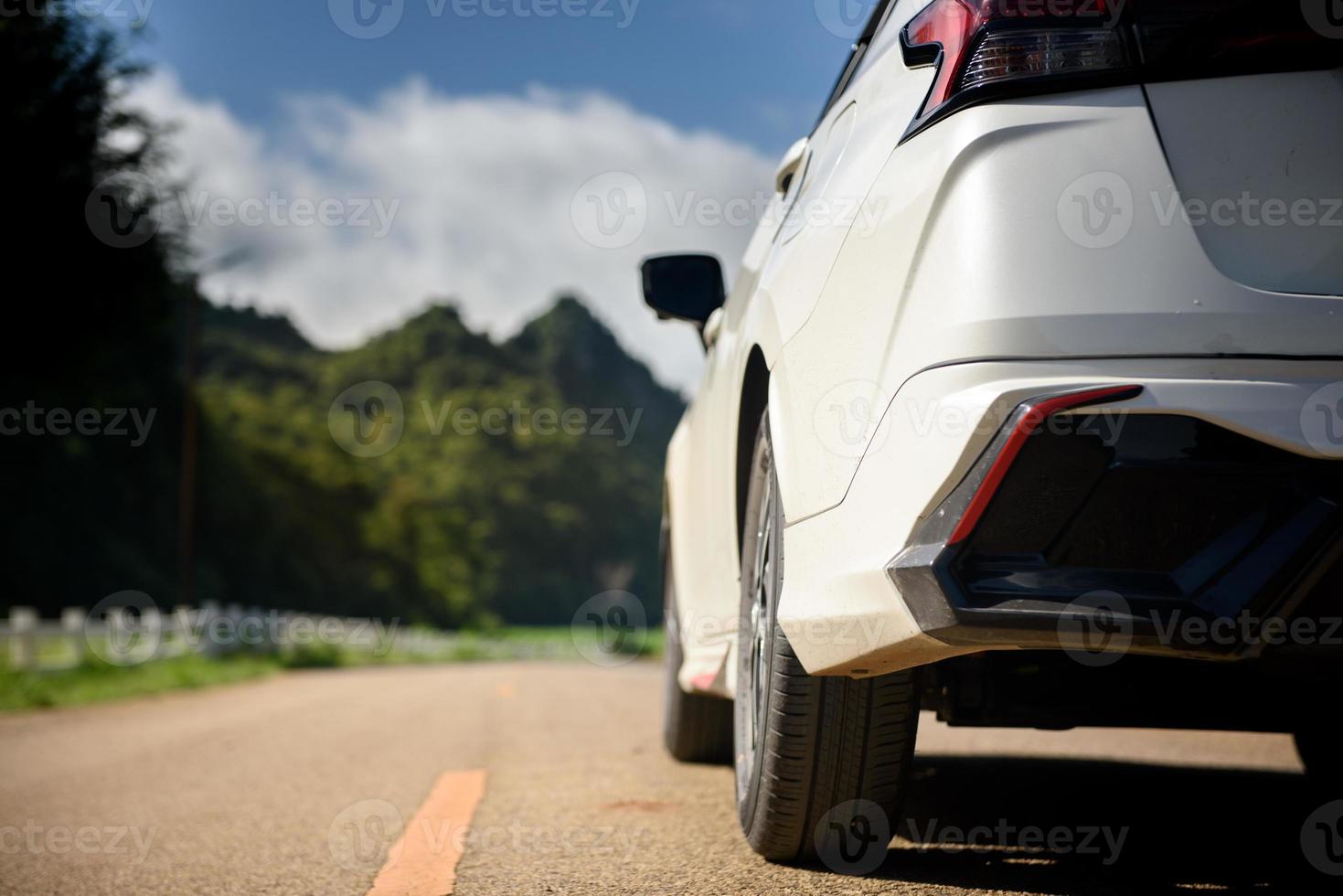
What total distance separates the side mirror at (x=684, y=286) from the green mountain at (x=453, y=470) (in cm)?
4540

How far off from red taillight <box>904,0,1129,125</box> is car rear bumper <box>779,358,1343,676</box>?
18.8 inches

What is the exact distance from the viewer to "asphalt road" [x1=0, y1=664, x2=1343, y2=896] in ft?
8.30

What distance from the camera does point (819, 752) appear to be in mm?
2354

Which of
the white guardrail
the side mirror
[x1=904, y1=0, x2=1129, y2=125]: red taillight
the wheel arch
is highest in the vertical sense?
[x1=904, y1=0, x2=1129, y2=125]: red taillight

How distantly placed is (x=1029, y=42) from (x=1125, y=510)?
29.4 inches

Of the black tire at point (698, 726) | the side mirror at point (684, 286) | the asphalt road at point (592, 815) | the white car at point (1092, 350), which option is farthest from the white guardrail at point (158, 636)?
the white car at point (1092, 350)

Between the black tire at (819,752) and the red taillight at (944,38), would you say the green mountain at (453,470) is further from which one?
the red taillight at (944,38)

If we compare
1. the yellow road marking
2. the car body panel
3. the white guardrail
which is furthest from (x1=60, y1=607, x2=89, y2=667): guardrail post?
the car body panel

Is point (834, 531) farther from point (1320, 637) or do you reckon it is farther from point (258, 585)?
point (258, 585)

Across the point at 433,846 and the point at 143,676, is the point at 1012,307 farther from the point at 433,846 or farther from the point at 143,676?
the point at 143,676

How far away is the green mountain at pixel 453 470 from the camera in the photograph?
6216 centimetres

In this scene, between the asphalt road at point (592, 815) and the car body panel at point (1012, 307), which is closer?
the car body panel at point (1012, 307)

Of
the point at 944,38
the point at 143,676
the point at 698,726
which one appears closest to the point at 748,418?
the point at 944,38

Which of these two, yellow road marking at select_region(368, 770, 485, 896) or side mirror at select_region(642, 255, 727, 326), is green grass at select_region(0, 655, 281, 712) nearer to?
yellow road marking at select_region(368, 770, 485, 896)
